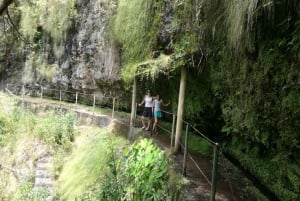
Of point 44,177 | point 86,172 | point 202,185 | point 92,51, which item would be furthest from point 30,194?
point 92,51

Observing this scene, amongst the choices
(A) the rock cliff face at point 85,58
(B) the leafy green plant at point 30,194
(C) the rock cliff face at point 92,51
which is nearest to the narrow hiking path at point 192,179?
(B) the leafy green plant at point 30,194

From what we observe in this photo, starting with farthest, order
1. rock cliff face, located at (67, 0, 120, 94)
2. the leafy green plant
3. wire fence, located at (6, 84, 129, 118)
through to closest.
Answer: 1. wire fence, located at (6, 84, 129, 118)
2. rock cliff face, located at (67, 0, 120, 94)
3. the leafy green plant

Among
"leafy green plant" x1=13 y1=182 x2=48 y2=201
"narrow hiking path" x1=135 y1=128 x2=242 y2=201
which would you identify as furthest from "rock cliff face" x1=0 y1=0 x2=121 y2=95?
"narrow hiking path" x1=135 y1=128 x2=242 y2=201

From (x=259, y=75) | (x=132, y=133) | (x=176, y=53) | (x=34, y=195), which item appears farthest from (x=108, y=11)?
(x=259, y=75)

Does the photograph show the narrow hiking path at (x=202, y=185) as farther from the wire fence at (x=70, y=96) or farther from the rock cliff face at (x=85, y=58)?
the wire fence at (x=70, y=96)

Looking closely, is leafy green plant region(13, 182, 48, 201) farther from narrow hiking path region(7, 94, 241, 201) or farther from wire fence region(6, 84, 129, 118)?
wire fence region(6, 84, 129, 118)

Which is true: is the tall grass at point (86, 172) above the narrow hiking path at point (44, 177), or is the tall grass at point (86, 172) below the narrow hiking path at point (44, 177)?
above

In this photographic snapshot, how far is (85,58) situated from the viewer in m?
17.0

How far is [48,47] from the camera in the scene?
2003 cm

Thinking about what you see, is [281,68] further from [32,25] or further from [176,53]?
[32,25]

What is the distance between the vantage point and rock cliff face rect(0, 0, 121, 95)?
14930 mm

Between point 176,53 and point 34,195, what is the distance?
15.2 feet

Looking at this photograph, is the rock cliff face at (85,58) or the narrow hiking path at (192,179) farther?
the rock cliff face at (85,58)

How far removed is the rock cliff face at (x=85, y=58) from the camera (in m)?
14.9
